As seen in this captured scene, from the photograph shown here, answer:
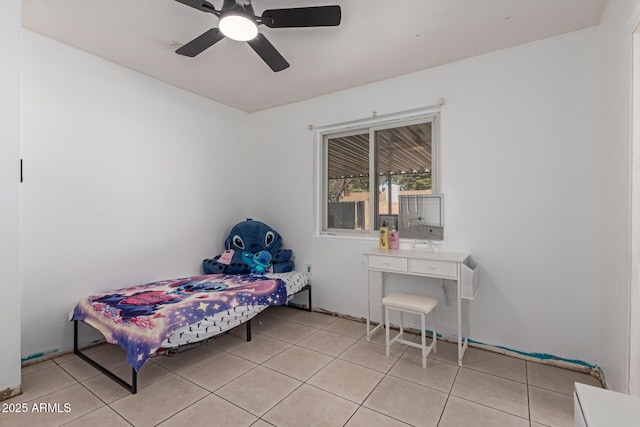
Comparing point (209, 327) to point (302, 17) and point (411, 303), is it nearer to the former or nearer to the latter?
point (411, 303)

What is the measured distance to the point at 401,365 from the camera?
93.9 inches

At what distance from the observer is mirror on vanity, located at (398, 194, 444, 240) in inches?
112

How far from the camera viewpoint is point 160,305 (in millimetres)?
2312

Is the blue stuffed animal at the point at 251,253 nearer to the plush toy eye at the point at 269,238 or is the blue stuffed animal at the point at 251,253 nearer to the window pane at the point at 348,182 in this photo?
the plush toy eye at the point at 269,238

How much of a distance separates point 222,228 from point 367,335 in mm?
2213

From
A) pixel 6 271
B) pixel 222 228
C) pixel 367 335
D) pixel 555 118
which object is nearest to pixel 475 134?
pixel 555 118

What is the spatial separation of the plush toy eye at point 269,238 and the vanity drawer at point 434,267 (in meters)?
1.80

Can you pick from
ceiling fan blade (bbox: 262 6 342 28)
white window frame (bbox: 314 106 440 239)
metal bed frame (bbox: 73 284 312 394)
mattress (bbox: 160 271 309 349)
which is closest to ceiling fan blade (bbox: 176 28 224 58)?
ceiling fan blade (bbox: 262 6 342 28)

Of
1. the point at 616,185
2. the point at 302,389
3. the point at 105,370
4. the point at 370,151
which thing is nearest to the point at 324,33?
the point at 370,151

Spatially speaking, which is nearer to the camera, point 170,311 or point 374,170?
point 170,311

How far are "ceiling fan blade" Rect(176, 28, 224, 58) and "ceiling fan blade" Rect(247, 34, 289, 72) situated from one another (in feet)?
0.70

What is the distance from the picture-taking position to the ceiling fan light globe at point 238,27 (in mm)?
1741

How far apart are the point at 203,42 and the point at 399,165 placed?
2118 mm

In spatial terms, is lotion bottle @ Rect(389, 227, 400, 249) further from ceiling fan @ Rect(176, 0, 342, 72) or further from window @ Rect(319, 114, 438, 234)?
ceiling fan @ Rect(176, 0, 342, 72)
